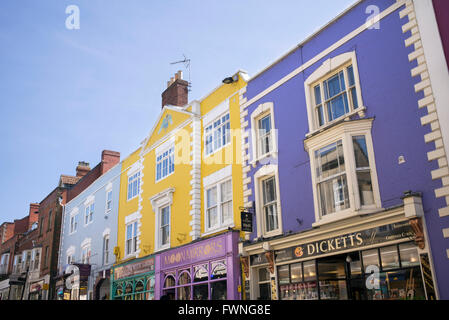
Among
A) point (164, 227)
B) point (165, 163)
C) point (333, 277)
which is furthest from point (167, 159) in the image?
point (333, 277)

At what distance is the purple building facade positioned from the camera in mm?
9781

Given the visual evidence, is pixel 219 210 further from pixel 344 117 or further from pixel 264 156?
pixel 344 117

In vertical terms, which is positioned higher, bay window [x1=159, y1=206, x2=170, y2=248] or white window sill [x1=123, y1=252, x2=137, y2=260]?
bay window [x1=159, y1=206, x2=170, y2=248]

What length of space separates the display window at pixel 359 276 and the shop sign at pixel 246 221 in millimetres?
1694

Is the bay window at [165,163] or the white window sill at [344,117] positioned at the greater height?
the bay window at [165,163]

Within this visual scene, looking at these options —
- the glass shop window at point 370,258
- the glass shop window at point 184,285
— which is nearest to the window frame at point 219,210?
the glass shop window at point 184,285

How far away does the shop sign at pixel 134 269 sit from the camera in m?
20.3

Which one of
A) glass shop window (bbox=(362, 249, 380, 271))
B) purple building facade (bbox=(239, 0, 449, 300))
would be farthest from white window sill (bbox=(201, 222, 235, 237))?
glass shop window (bbox=(362, 249, 380, 271))

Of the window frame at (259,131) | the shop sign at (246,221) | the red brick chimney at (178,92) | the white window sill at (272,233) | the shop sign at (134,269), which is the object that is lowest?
the shop sign at (134,269)

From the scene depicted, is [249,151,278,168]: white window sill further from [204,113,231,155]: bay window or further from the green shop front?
the green shop front

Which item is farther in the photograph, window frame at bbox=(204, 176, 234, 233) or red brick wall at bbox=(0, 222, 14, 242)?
red brick wall at bbox=(0, 222, 14, 242)

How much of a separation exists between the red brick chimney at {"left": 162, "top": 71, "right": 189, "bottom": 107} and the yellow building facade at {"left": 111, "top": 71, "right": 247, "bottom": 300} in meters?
1.47

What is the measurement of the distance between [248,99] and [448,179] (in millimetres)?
8700

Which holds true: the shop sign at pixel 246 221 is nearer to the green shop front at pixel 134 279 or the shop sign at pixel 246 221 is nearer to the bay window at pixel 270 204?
the bay window at pixel 270 204
